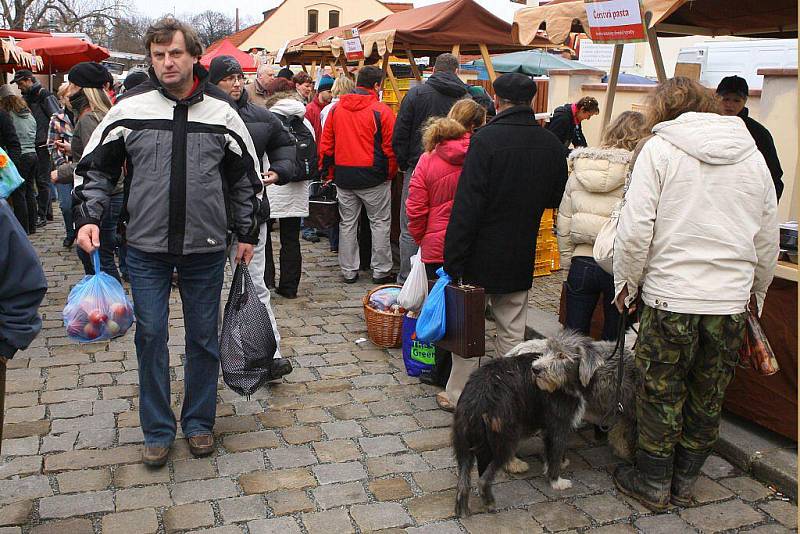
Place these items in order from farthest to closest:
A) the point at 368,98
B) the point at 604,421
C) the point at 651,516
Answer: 1. the point at 368,98
2. the point at 604,421
3. the point at 651,516

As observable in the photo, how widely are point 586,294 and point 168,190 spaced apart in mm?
2386

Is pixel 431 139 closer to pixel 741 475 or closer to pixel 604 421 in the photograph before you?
pixel 604 421

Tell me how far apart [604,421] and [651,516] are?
21.2 inches

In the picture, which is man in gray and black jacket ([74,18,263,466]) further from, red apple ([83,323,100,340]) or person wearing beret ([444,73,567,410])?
red apple ([83,323,100,340])

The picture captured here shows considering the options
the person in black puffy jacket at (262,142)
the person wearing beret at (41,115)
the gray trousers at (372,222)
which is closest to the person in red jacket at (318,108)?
the gray trousers at (372,222)

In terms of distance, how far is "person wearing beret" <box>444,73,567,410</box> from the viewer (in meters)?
4.25

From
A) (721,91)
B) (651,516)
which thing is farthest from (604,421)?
(721,91)

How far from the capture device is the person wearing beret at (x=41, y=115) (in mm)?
10961

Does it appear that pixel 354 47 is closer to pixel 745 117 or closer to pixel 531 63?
pixel 745 117

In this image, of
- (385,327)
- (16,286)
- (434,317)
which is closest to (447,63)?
(385,327)

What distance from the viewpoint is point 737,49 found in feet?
54.0

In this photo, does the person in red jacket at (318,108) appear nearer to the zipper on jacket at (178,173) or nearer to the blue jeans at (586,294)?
the blue jeans at (586,294)

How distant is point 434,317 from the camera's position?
453 cm

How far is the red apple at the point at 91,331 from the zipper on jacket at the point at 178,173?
2.32 meters
